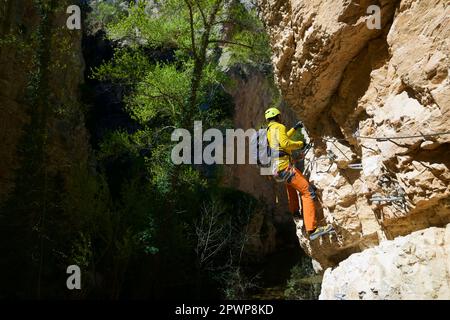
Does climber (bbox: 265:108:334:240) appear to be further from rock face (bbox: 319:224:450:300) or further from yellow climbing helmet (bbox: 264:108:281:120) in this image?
rock face (bbox: 319:224:450:300)

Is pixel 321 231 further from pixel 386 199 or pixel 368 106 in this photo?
pixel 368 106

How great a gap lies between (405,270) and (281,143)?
7.98 ft

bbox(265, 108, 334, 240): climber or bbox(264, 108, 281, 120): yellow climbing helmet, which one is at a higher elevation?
bbox(264, 108, 281, 120): yellow climbing helmet

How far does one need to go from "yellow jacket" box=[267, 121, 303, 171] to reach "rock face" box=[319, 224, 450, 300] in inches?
68.7

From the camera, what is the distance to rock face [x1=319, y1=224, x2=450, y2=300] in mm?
3838

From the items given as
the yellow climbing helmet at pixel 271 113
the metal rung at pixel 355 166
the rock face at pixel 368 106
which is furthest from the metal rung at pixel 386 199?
the yellow climbing helmet at pixel 271 113

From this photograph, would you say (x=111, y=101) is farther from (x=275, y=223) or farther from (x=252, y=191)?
(x=275, y=223)

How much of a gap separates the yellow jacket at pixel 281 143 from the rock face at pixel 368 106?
1.11 feet

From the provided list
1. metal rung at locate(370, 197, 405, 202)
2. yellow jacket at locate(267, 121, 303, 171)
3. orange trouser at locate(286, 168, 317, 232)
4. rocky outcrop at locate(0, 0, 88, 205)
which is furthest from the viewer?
rocky outcrop at locate(0, 0, 88, 205)

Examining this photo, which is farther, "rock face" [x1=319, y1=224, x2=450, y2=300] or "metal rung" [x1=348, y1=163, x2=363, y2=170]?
"metal rung" [x1=348, y1=163, x2=363, y2=170]

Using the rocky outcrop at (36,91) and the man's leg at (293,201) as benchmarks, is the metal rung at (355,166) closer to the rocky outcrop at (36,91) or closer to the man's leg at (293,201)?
the man's leg at (293,201)

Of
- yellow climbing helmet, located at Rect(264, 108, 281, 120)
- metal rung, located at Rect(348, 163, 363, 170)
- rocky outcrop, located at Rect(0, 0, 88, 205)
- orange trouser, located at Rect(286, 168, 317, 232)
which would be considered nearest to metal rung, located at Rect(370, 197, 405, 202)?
metal rung, located at Rect(348, 163, 363, 170)

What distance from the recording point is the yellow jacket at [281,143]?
5918 millimetres

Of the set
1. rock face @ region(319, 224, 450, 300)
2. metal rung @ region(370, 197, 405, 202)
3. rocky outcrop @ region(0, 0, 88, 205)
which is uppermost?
rocky outcrop @ region(0, 0, 88, 205)
